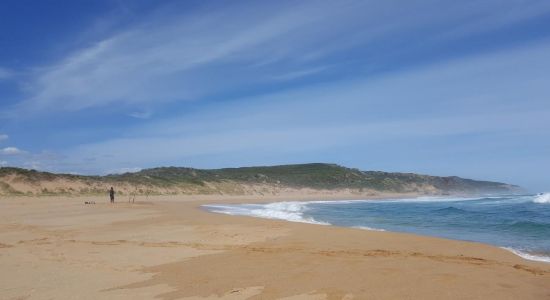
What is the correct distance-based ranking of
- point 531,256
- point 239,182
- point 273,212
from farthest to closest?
1. point 239,182
2. point 273,212
3. point 531,256

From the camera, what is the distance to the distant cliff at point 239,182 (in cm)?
4259

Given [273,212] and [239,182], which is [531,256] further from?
[239,182]

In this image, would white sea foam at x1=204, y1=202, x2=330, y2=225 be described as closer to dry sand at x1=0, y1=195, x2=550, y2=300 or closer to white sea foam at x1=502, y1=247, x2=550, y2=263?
dry sand at x1=0, y1=195, x2=550, y2=300

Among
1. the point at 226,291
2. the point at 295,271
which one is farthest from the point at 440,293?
the point at 226,291

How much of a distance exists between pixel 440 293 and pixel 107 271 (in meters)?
5.50

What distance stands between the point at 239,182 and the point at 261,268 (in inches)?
2682

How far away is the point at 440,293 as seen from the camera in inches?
254

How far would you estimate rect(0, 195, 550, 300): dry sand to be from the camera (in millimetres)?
6707

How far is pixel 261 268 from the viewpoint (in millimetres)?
8359

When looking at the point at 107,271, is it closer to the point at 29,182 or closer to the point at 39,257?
the point at 39,257

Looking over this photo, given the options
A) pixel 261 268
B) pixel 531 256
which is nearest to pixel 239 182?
pixel 531 256

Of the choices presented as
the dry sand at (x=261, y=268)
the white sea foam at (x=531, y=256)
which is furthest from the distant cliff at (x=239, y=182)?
the white sea foam at (x=531, y=256)

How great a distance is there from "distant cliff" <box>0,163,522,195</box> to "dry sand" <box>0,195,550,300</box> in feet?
104

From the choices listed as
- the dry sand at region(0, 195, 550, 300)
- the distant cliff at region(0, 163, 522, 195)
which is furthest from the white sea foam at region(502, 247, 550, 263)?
the distant cliff at region(0, 163, 522, 195)
